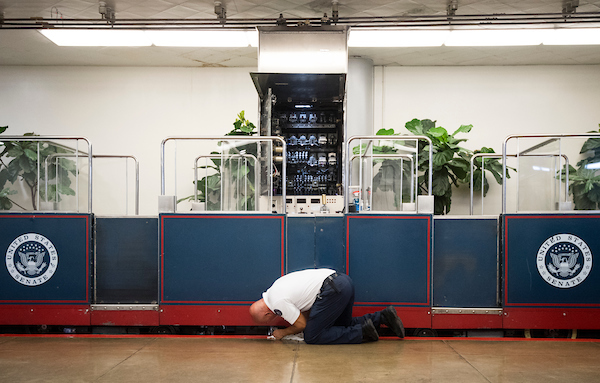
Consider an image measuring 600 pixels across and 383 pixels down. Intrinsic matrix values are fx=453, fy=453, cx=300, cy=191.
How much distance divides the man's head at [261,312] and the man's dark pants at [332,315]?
37cm

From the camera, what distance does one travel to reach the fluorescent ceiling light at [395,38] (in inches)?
309

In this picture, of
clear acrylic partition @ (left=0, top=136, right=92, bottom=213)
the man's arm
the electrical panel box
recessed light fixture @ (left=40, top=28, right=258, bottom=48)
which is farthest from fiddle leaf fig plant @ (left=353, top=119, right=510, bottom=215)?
clear acrylic partition @ (left=0, top=136, right=92, bottom=213)

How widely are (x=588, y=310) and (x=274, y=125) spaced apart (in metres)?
4.82

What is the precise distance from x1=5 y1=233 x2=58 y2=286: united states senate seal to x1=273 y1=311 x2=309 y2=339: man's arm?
2.52m

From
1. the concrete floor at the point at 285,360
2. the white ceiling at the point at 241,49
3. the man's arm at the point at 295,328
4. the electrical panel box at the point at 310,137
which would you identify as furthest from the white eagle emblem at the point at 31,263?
the white ceiling at the point at 241,49

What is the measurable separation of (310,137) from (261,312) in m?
3.73

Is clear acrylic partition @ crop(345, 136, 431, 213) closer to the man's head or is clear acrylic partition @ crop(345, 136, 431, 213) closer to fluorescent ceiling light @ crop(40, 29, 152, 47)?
the man's head

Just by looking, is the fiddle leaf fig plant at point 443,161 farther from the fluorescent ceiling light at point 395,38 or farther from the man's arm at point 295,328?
the man's arm at point 295,328

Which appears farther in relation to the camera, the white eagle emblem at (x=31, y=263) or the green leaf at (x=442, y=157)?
the green leaf at (x=442, y=157)

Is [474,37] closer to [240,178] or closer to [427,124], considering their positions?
[427,124]

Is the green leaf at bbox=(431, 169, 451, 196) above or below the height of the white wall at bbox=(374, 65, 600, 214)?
below

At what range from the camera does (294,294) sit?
428cm

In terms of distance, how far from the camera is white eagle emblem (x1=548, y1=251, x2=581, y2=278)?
15.4ft

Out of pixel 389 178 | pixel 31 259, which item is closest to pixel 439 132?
pixel 389 178
